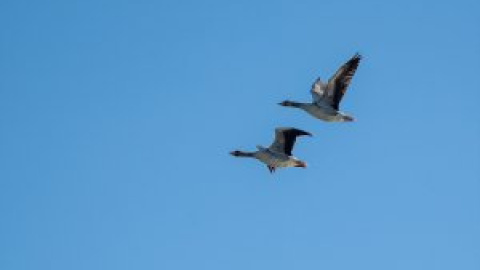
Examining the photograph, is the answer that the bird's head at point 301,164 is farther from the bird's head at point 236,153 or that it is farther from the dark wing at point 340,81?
the bird's head at point 236,153

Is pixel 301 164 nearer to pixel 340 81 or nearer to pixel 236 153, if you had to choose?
pixel 340 81

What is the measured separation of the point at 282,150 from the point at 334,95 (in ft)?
14.1

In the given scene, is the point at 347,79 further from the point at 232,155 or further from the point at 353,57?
the point at 232,155

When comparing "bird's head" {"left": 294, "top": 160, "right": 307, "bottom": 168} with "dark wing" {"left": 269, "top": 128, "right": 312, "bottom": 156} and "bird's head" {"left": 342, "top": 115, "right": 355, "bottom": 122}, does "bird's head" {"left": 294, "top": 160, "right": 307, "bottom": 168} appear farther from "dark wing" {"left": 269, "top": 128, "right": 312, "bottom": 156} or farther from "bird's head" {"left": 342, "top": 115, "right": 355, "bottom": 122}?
"bird's head" {"left": 342, "top": 115, "right": 355, "bottom": 122}

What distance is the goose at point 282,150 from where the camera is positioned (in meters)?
111

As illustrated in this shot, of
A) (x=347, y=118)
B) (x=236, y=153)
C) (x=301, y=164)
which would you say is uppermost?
(x=236, y=153)

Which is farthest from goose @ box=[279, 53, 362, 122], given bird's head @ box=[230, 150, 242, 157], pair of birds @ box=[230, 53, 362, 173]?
bird's head @ box=[230, 150, 242, 157]

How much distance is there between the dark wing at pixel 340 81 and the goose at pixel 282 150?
3.09 m

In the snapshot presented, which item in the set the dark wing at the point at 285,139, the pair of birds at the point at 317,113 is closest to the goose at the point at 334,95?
the pair of birds at the point at 317,113

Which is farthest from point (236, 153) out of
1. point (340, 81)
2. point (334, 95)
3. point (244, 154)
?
point (340, 81)

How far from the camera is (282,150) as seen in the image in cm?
11125

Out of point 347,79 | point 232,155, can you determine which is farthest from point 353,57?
point 232,155

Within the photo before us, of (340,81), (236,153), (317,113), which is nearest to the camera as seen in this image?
(340,81)

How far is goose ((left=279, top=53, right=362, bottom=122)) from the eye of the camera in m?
111
